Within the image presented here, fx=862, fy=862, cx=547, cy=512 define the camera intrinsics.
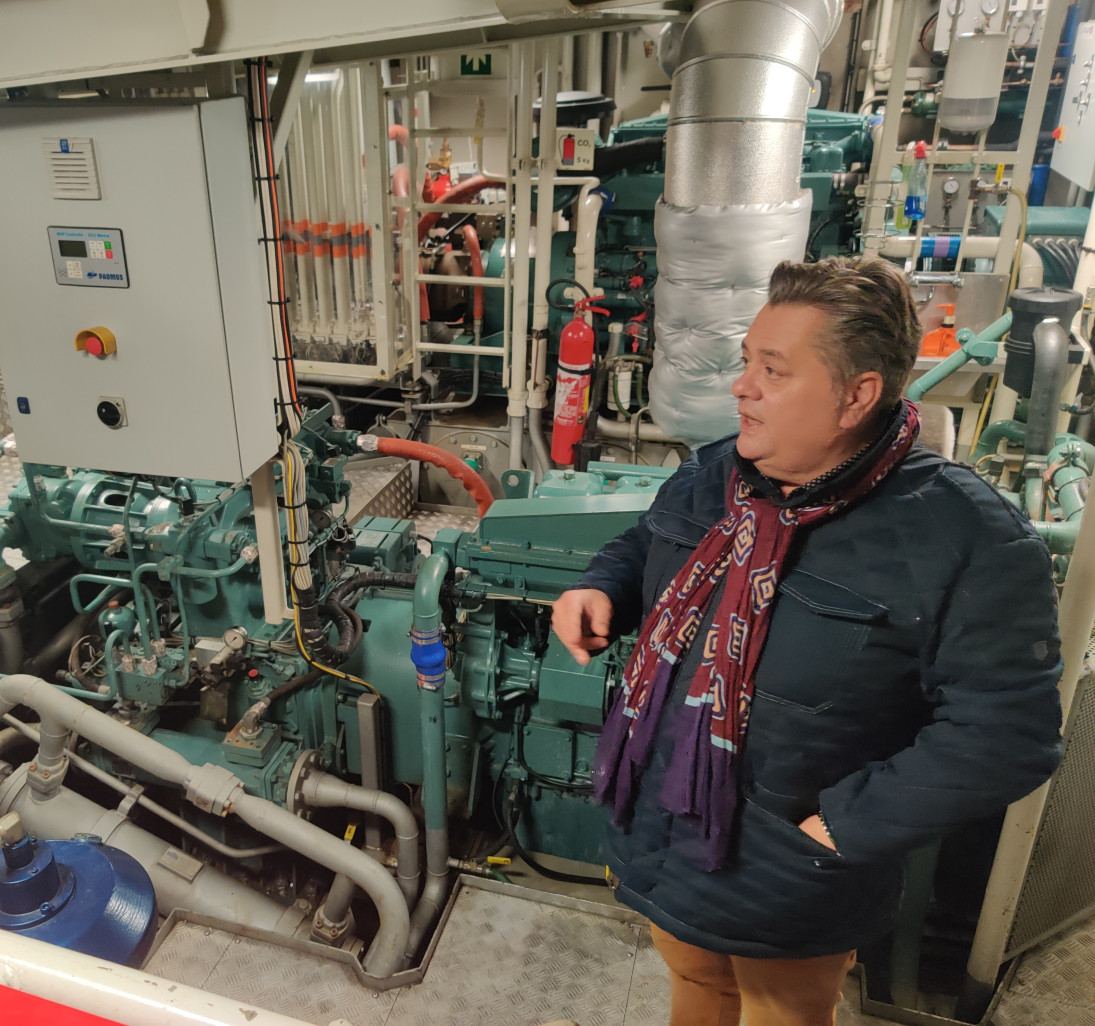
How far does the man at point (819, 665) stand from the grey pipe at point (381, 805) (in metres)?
1.51

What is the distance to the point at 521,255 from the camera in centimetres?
501

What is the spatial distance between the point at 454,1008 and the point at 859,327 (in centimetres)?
230

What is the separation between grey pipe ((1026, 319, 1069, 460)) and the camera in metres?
2.91

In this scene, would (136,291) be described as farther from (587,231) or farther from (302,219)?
(587,231)

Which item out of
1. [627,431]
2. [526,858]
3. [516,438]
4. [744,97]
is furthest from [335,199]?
[526,858]

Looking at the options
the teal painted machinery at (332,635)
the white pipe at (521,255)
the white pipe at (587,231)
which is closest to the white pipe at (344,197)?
the white pipe at (521,255)

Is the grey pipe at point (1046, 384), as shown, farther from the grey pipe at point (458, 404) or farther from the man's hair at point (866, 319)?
the grey pipe at point (458, 404)

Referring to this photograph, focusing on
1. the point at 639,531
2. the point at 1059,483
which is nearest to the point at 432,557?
the point at 639,531

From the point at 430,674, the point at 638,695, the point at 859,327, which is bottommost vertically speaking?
the point at 430,674

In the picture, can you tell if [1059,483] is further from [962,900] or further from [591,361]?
[591,361]

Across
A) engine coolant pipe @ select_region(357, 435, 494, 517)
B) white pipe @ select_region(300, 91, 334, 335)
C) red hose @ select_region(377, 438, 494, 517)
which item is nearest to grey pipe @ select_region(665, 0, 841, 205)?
engine coolant pipe @ select_region(357, 435, 494, 517)

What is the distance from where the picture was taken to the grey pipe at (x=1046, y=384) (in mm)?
2910

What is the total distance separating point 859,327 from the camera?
1287 mm

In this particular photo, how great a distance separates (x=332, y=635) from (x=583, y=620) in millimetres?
1690
